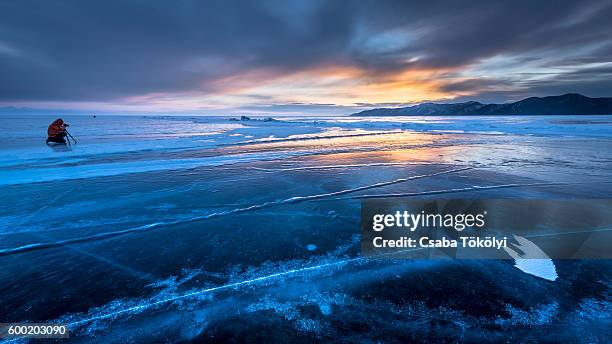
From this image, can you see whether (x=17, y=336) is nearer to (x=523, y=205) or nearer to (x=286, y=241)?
(x=286, y=241)

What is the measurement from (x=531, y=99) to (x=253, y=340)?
204638 millimetres

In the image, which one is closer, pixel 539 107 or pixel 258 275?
pixel 258 275

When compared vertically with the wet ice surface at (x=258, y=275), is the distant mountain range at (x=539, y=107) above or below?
above

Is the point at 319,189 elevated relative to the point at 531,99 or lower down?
lower down

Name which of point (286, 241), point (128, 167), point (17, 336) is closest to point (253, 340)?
point (286, 241)

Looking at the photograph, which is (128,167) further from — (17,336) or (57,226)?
(17,336)

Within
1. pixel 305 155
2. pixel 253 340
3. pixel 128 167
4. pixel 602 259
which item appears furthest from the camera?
pixel 305 155

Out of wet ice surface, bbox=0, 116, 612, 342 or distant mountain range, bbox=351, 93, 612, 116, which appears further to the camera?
distant mountain range, bbox=351, 93, 612, 116

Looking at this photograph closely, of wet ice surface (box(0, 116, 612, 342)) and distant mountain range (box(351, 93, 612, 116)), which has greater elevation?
distant mountain range (box(351, 93, 612, 116))

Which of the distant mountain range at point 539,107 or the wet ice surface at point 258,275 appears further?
the distant mountain range at point 539,107

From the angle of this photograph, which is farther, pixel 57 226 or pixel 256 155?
pixel 256 155

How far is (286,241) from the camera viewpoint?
3385mm

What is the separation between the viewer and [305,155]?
10266 mm

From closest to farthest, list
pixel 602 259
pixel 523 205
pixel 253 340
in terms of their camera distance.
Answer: pixel 253 340
pixel 602 259
pixel 523 205
